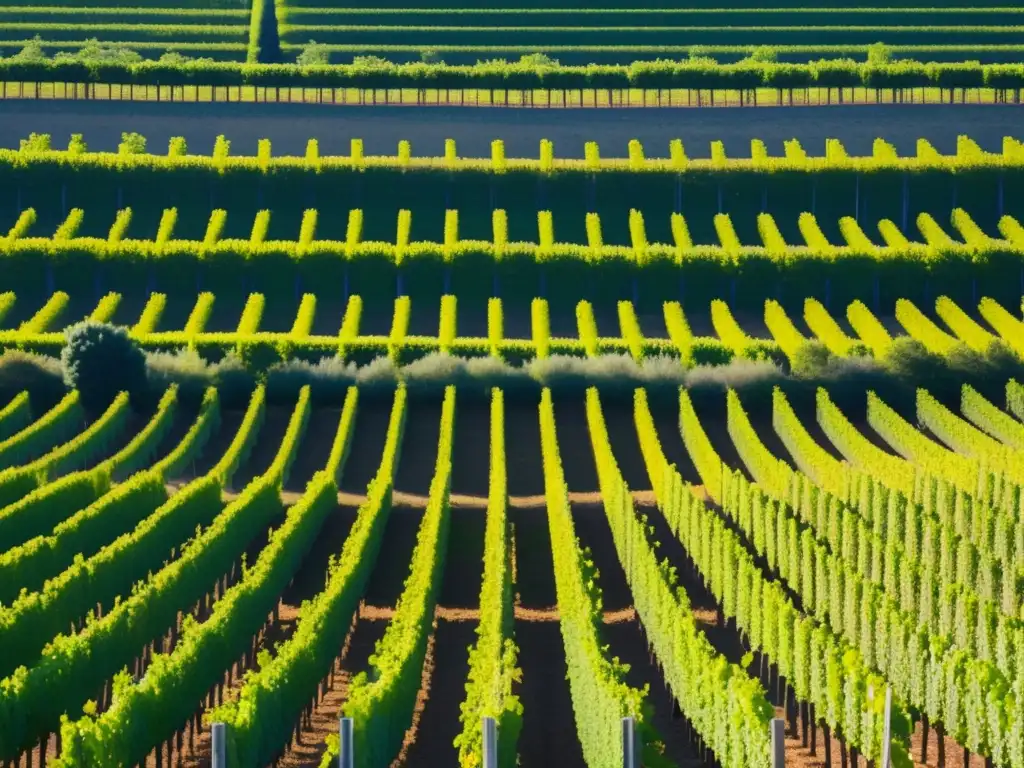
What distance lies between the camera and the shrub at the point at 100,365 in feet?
250

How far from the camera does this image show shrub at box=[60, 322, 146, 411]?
76.1 meters

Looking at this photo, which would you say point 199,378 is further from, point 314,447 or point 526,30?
point 526,30

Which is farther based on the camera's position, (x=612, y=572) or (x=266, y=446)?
(x=266, y=446)

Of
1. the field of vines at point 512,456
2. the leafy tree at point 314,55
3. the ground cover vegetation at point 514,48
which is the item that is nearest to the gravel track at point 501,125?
the field of vines at point 512,456

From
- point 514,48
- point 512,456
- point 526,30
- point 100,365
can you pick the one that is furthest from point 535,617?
point 526,30

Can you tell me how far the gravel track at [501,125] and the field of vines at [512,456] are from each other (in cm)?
242

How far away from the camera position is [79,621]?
4656 cm

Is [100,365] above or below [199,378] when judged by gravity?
below

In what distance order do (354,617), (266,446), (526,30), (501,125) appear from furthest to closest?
1. (526,30)
2. (501,125)
3. (266,446)
4. (354,617)

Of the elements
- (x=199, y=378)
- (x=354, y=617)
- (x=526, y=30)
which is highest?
(x=526, y=30)

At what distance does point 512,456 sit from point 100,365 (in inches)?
615

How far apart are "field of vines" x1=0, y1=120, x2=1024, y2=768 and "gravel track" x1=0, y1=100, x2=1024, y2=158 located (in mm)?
2421

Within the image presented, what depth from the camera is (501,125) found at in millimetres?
109500

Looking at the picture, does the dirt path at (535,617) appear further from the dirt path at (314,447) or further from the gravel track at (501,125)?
the gravel track at (501,125)
